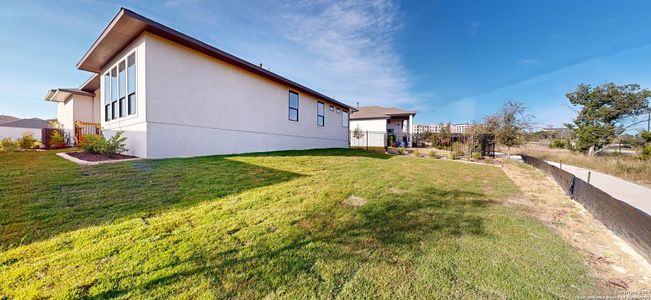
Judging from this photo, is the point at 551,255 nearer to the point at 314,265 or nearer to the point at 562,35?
the point at 314,265

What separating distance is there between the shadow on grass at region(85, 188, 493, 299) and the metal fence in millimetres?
1489

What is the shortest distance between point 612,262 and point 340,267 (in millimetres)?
2871

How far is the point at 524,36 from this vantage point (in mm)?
11953

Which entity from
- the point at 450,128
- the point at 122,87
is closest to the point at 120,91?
the point at 122,87

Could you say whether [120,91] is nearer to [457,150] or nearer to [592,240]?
[592,240]

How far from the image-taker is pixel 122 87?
825cm

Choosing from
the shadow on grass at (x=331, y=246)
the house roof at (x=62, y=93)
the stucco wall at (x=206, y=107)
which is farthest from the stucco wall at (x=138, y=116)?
the house roof at (x=62, y=93)

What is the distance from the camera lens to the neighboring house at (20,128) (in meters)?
18.9

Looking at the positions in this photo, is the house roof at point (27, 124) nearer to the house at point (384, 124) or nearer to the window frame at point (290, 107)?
the window frame at point (290, 107)

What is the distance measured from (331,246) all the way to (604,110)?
24.2m

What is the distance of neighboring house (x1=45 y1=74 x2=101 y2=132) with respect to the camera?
12.8 m

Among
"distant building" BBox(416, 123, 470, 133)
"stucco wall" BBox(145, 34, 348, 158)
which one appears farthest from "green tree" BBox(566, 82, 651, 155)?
"stucco wall" BBox(145, 34, 348, 158)

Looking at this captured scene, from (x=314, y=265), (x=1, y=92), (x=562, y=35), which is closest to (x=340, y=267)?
(x=314, y=265)

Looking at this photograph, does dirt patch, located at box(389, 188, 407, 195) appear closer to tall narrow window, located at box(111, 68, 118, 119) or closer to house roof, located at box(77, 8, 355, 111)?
house roof, located at box(77, 8, 355, 111)
